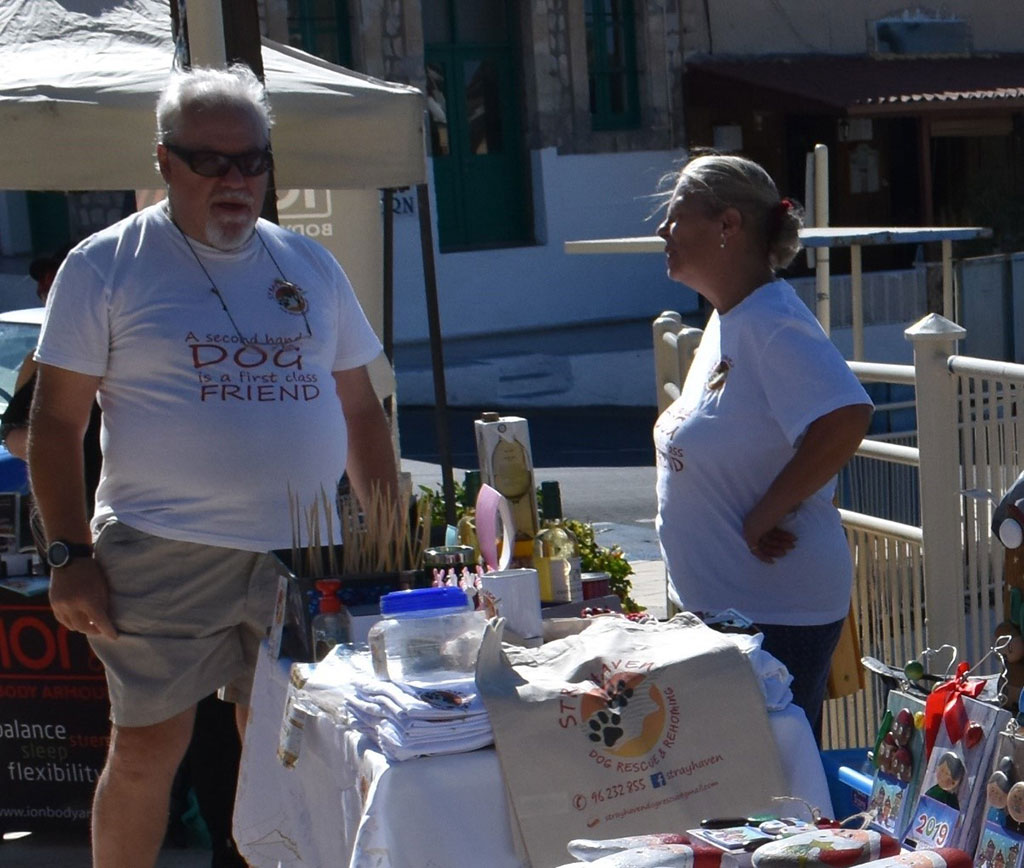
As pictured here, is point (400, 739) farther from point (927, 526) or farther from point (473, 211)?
point (473, 211)

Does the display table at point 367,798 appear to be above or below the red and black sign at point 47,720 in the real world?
above

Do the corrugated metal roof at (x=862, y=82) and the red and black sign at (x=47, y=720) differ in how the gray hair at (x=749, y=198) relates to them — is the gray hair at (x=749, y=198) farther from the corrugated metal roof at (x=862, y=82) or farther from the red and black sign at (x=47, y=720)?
the corrugated metal roof at (x=862, y=82)

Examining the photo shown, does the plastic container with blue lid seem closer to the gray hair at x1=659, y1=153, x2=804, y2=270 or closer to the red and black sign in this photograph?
the gray hair at x1=659, y1=153, x2=804, y2=270

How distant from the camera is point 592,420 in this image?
15.9 m

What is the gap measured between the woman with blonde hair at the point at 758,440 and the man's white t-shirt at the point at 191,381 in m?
0.76

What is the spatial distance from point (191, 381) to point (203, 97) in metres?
0.55

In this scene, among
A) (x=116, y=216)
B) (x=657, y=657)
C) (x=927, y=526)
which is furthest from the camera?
(x=116, y=216)

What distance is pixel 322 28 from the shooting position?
18.5m

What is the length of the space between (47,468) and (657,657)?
133cm

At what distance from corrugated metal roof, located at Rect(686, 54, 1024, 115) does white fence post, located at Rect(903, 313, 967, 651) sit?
53.0 ft

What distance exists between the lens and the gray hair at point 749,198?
3.11 m

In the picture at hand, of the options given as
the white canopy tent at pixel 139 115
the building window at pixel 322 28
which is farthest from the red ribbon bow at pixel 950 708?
the building window at pixel 322 28

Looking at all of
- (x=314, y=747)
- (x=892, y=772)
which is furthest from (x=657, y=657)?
(x=314, y=747)

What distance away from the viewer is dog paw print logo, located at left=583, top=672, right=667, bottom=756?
7.89 ft
